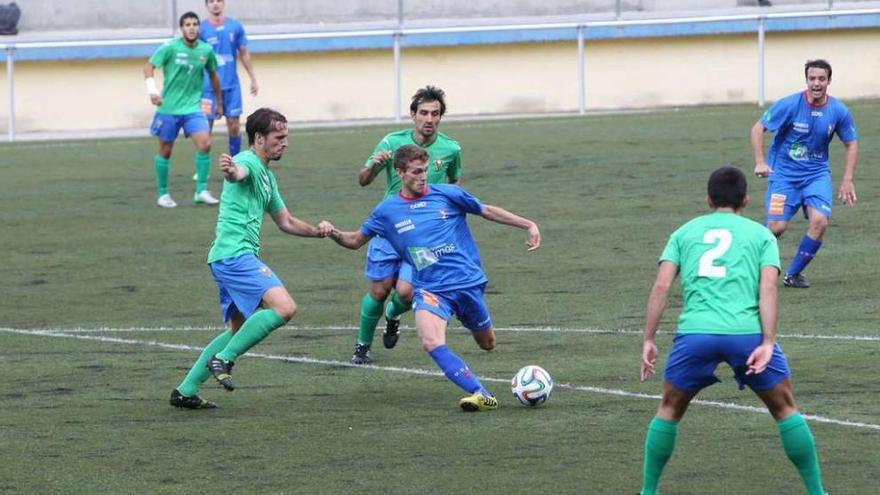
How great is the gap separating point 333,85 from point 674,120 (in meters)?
6.35

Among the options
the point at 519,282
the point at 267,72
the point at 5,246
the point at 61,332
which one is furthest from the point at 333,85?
the point at 61,332

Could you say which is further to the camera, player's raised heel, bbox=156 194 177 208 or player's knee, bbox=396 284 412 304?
player's raised heel, bbox=156 194 177 208

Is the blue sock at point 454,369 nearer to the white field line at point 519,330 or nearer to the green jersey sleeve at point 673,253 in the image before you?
the green jersey sleeve at point 673,253

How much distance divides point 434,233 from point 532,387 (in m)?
1.13

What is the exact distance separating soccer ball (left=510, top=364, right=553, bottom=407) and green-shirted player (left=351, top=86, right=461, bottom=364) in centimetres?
149

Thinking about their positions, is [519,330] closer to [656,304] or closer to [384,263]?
[384,263]

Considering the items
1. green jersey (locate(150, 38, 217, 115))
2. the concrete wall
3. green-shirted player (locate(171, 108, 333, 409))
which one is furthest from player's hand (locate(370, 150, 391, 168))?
the concrete wall

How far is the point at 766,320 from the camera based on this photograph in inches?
297

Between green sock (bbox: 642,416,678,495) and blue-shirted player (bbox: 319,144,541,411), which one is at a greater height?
blue-shirted player (bbox: 319,144,541,411)

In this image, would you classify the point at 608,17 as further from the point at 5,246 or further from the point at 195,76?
the point at 5,246

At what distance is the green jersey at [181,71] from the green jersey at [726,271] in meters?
12.8

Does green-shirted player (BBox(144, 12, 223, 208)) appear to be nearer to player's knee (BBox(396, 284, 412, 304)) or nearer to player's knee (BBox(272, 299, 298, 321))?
player's knee (BBox(396, 284, 412, 304))

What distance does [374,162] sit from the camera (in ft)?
37.0

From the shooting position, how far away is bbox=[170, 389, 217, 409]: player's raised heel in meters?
10.3
